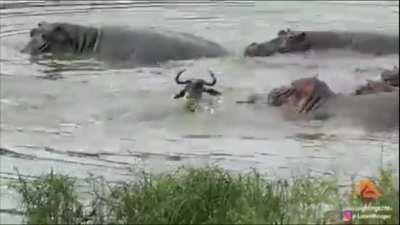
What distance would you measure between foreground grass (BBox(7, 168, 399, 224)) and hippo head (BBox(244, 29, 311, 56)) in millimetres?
2846

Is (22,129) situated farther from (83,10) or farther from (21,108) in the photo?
(83,10)

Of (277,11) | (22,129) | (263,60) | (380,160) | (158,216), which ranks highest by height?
(277,11)

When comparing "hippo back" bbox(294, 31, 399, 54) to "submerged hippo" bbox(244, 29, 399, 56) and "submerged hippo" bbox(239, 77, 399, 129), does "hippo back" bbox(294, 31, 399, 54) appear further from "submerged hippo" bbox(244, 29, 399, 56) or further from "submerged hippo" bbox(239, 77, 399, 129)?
"submerged hippo" bbox(239, 77, 399, 129)

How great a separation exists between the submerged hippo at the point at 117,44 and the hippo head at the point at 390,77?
8.36ft

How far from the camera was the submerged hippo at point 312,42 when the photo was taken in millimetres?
6652

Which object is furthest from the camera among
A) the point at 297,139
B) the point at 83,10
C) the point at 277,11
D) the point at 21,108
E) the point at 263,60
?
the point at 83,10

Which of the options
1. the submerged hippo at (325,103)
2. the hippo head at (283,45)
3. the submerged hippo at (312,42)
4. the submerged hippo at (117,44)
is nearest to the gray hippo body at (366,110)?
the submerged hippo at (325,103)

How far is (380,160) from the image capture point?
4.22 m

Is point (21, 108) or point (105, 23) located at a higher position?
point (105, 23)

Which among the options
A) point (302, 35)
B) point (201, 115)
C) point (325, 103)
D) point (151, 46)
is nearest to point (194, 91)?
point (201, 115)

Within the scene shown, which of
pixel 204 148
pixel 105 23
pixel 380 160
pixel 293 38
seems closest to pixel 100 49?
pixel 105 23

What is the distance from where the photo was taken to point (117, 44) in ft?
26.0

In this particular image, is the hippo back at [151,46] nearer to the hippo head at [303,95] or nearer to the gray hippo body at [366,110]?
the hippo head at [303,95]

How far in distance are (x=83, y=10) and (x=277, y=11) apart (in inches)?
89.0
